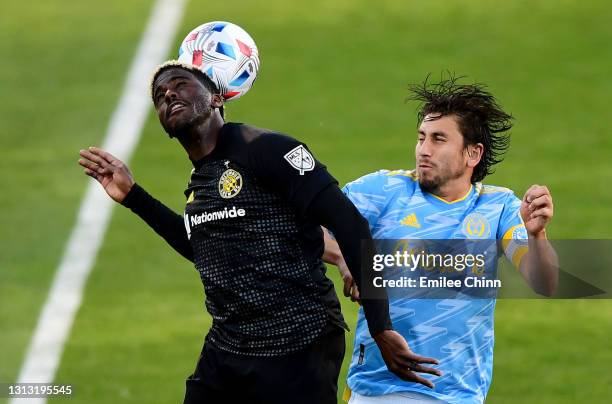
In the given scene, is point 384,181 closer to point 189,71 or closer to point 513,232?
point 513,232

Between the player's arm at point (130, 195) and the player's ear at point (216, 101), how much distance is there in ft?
2.22

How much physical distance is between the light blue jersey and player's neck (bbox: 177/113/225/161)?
2.49ft

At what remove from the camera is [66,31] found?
1541 centimetres

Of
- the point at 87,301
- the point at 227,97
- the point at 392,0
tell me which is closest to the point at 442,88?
the point at 227,97

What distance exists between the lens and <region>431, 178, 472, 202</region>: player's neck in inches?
259

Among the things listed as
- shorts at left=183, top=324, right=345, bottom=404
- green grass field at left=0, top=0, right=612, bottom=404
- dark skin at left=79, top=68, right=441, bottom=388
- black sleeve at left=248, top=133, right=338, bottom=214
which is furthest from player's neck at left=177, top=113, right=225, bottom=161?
green grass field at left=0, top=0, right=612, bottom=404

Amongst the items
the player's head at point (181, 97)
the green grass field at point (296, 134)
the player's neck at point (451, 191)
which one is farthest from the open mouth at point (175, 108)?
the green grass field at point (296, 134)

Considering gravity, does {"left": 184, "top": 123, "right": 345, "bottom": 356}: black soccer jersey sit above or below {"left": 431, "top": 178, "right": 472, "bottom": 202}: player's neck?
below

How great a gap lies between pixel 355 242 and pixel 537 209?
756mm

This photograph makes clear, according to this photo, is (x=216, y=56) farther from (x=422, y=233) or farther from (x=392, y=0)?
(x=392, y=0)

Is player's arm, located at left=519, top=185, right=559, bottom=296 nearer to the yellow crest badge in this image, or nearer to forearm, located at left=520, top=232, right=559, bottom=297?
forearm, located at left=520, top=232, right=559, bottom=297

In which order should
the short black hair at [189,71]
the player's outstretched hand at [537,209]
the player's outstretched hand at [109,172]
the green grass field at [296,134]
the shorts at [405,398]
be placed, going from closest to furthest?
the player's outstretched hand at [537,209], the short black hair at [189,71], the shorts at [405,398], the player's outstretched hand at [109,172], the green grass field at [296,134]

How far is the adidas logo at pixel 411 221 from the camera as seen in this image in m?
6.48

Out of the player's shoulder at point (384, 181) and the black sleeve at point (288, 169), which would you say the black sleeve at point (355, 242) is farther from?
the player's shoulder at point (384, 181)
